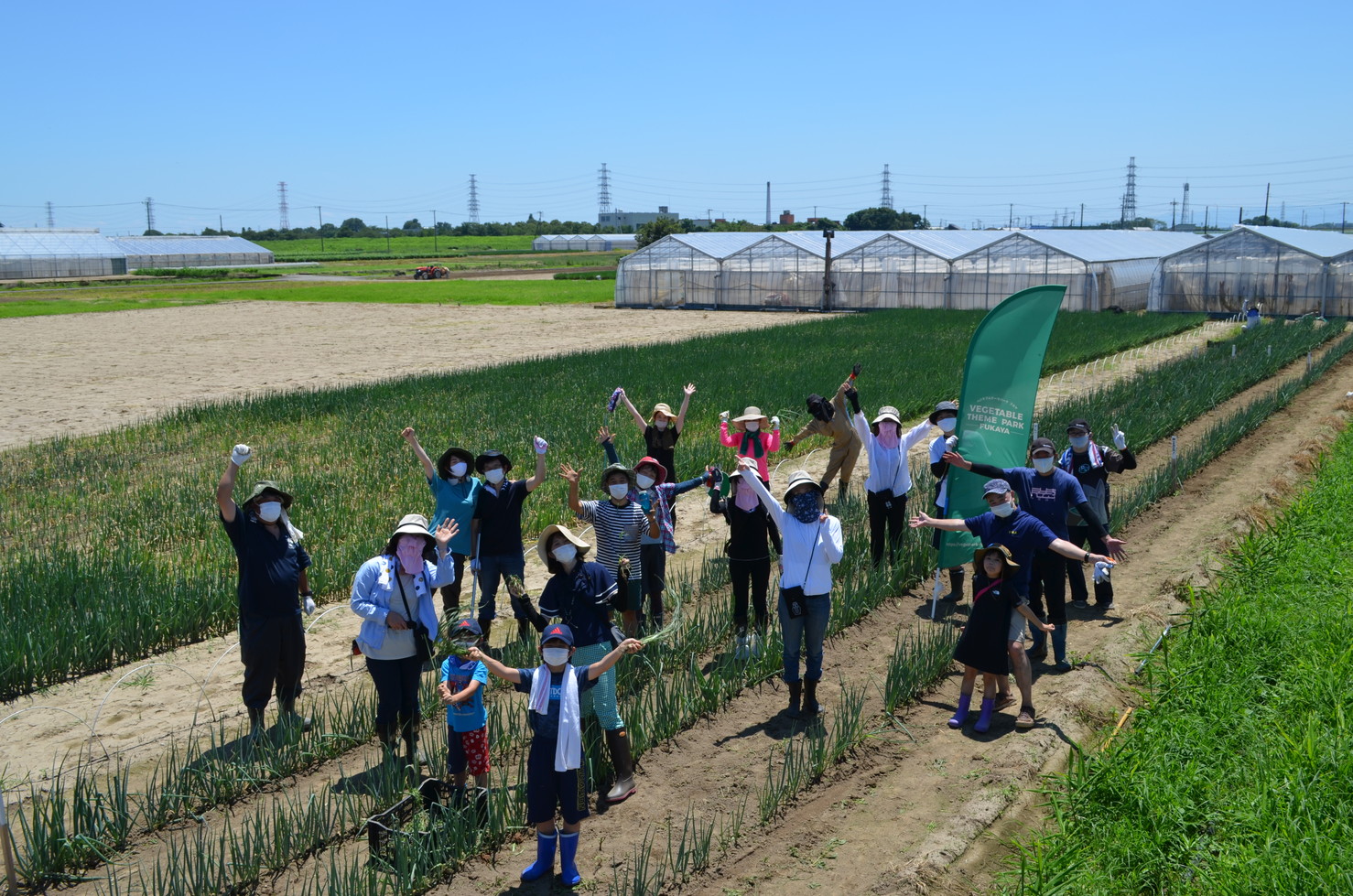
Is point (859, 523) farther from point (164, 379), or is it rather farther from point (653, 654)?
point (164, 379)

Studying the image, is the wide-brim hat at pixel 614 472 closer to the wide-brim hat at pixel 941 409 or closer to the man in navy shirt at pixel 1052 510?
the man in navy shirt at pixel 1052 510

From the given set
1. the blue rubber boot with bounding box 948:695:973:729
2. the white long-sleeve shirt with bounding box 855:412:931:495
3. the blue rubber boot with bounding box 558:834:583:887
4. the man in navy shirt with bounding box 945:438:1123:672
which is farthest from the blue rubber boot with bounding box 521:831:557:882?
the white long-sleeve shirt with bounding box 855:412:931:495

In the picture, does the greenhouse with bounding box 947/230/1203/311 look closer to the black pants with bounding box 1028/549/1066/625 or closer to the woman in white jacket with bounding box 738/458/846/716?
the black pants with bounding box 1028/549/1066/625

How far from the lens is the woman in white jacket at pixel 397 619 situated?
6230mm

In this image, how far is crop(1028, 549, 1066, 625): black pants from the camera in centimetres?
793

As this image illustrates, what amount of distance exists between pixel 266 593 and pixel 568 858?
9.11 ft

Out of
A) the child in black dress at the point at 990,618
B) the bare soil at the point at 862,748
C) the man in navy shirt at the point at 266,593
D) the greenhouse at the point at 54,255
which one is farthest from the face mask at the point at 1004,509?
the greenhouse at the point at 54,255

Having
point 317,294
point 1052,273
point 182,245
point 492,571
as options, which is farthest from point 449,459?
point 182,245

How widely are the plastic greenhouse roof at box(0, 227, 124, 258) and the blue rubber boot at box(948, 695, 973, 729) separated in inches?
3634

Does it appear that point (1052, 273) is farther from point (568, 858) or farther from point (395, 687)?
point (568, 858)

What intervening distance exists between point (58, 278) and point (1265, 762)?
94.4 metres

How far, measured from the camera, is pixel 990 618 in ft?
22.7

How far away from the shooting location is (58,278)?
274 ft

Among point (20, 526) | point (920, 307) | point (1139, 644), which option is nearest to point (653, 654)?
point (1139, 644)
